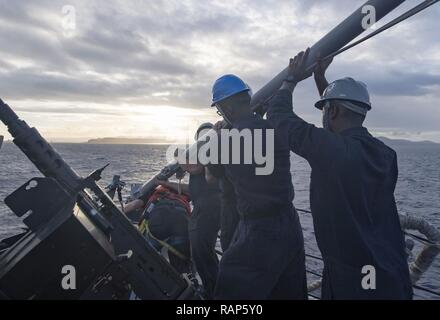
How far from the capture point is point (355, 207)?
9.53 feet

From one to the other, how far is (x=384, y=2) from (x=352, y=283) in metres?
2.09

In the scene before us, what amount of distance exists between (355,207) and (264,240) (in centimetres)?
96

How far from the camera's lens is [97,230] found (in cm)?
314

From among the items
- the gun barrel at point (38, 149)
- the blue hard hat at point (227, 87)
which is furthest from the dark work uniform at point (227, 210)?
the gun barrel at point (38, 149)

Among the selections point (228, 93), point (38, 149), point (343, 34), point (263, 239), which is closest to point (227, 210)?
point (263, 239)

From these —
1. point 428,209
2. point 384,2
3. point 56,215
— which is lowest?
point 428,209

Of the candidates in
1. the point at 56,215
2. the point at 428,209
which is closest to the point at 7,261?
the point at 56,215

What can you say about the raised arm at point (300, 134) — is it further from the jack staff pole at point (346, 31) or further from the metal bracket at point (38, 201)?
the metal bracket at point (38, 201)

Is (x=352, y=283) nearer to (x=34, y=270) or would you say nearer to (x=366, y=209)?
(x=366, y=209)

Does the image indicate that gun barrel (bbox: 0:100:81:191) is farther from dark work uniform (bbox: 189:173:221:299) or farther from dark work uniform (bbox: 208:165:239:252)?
dark work uniform (bbox: 189:173:221:299)

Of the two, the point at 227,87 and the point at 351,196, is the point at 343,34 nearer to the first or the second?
the point at 227,87

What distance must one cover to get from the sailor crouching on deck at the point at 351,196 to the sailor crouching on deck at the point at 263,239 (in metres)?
0.51

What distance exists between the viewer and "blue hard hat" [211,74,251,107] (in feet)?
13.0

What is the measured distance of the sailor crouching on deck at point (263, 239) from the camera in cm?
350
